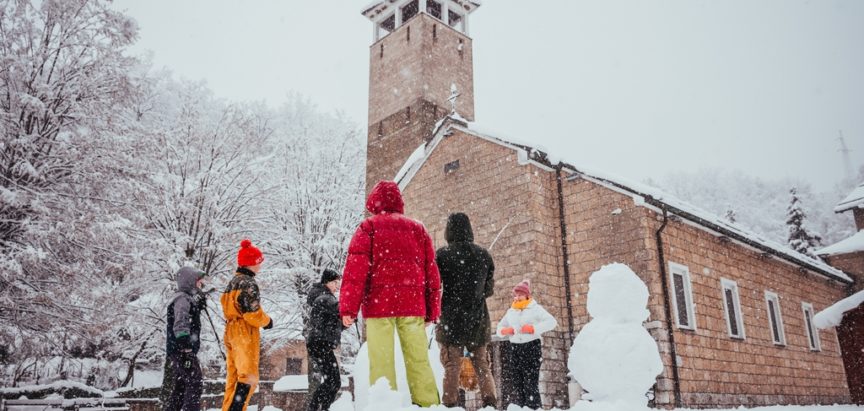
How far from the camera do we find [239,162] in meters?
19.5

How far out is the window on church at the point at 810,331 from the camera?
1811 centimetres

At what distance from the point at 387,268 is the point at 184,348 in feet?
9.07

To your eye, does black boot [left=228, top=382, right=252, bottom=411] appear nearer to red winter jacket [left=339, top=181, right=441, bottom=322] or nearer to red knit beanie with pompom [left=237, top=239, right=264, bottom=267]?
red knit beanie with pompom [left=237, top=239, right=264, bottom=267]

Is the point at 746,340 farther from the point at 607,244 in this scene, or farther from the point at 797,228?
the point at 797,228

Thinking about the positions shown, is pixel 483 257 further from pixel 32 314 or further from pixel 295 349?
pixel 295 349

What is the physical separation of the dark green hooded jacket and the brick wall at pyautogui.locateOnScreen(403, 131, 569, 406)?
680cm

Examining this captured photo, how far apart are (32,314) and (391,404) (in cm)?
1035

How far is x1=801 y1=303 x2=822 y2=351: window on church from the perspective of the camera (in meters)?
18.1

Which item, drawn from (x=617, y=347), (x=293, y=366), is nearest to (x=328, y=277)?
(x=617, y=347)

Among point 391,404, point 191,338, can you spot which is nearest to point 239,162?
point 191,338

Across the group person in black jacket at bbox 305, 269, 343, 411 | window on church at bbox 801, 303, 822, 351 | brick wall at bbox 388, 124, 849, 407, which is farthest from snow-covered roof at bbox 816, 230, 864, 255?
person in black jacket at bbox 305, 269, 343, 411

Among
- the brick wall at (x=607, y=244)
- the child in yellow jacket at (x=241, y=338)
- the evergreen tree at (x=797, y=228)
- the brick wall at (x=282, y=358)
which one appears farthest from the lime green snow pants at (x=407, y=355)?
the evergreen tree at (x=797, y=228)

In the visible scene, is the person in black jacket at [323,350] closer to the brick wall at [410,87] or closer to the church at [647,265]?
the church at [647,265]

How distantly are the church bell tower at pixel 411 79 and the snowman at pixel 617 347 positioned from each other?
15.7 metres
